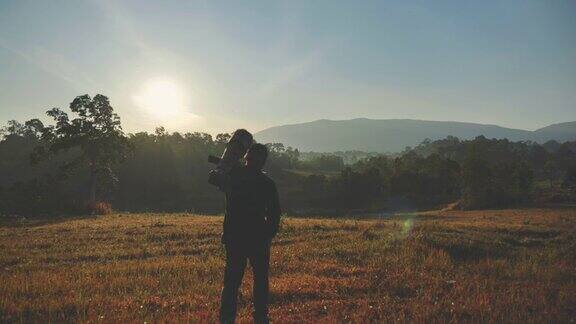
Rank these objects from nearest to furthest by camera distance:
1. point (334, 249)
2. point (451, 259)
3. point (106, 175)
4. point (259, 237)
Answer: point (259, 237) → point (451, 259) → point (334, 249) → point (106, 175)

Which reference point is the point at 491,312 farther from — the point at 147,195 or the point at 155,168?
the point at 155,168

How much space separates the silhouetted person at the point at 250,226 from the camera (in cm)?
704

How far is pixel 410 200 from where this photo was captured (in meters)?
115

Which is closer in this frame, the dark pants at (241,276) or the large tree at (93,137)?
the dark pants at (241,276)

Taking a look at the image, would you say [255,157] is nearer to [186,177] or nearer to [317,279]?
[317,279]

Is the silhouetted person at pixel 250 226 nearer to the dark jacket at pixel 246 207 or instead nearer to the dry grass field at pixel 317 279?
the dark jacket at pixel 246 207

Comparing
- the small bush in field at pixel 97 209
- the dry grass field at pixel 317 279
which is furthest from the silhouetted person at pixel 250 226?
the small bush in field at pixel 97 209

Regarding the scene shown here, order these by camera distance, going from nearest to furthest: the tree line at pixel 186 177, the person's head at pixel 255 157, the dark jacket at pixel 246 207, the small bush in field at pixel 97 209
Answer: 1. the dark jacket at pixel 246 207
2. the person's head at pixel 255 157
3. the small bush in field at pixel 97 209
4. the tree line at pixel 186 177

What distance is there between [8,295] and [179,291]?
11.0ft

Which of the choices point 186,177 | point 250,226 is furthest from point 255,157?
point 186,177

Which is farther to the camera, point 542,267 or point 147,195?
point 147,195

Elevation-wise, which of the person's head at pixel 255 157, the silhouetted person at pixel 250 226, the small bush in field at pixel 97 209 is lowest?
the small bush in field at pixel 97 209

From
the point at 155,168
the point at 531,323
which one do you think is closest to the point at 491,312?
the point at 531,323

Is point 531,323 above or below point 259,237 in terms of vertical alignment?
below
